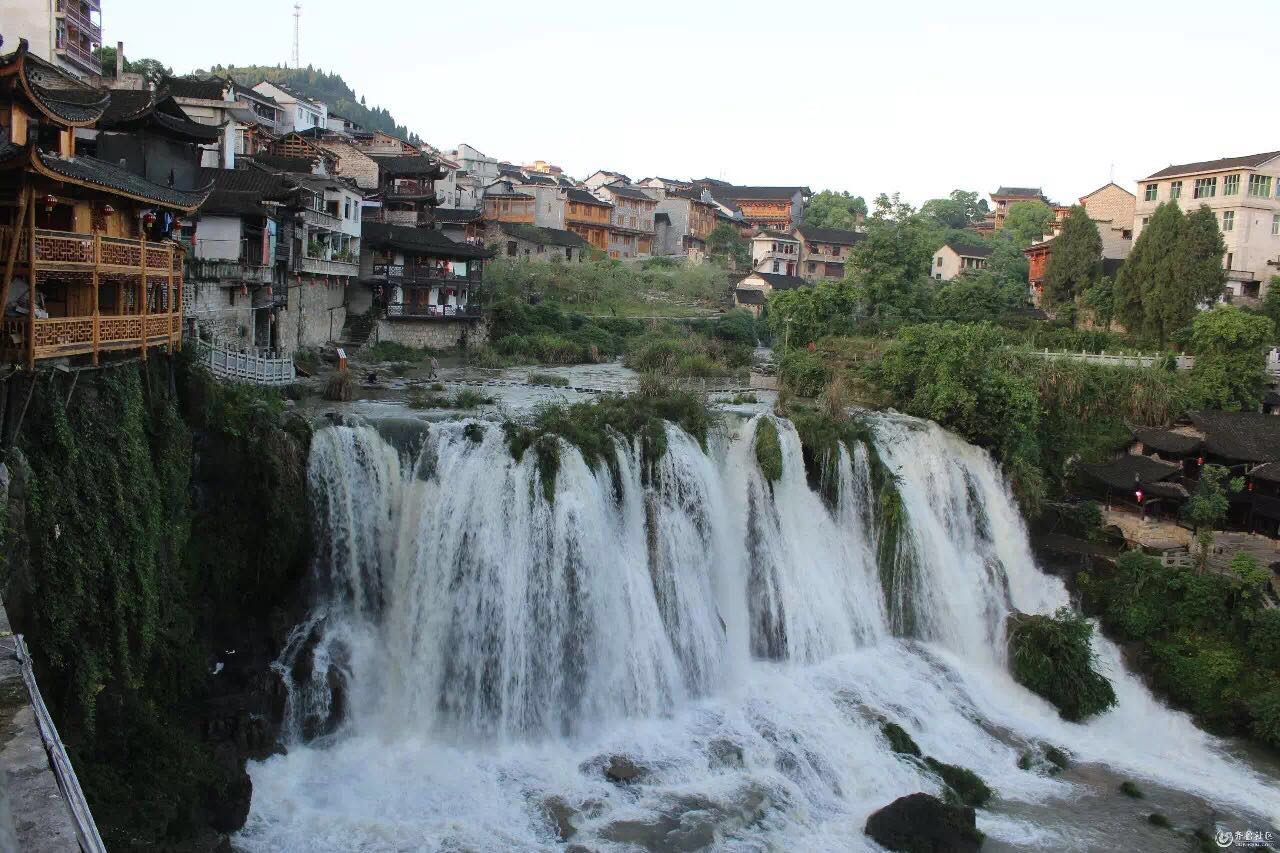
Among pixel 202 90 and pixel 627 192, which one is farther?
pixel 627 192

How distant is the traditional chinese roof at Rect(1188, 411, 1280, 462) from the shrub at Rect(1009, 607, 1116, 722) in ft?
33.1

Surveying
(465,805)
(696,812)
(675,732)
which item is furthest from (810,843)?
(465,805)

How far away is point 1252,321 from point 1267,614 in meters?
15.8

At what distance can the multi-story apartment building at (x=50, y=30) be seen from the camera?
42.2 meters

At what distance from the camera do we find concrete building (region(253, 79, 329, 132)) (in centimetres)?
6194

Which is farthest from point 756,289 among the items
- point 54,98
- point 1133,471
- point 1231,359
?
point 54,98

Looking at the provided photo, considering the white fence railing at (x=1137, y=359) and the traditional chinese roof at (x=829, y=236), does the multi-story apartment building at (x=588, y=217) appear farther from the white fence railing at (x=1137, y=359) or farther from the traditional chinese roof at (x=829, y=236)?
the white fence railing at (x=1137, y=359)

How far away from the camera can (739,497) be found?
973 inches

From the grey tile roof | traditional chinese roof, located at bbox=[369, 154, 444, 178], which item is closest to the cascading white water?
the grey tile roof

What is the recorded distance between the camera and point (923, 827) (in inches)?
680

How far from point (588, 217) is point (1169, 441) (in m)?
49.4

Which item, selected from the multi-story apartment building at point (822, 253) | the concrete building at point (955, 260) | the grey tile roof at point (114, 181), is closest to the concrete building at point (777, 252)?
the multi-story apartment building at point (822, 253)

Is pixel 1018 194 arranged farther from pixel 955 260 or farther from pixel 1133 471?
pixel 1133 471

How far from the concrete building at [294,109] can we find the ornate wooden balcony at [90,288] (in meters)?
46.3
